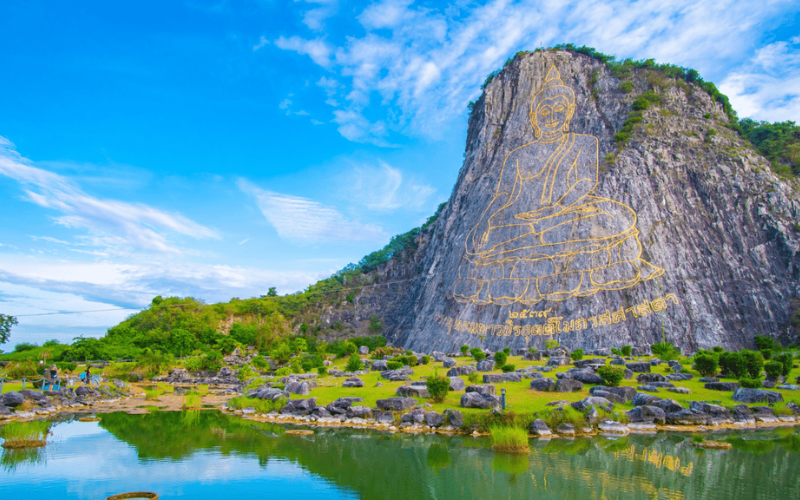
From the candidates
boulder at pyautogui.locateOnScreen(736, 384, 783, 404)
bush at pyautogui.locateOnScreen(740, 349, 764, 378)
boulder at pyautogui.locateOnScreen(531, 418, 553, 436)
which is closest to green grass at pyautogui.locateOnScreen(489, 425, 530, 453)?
boulder at pyautogui.locateOnScreen(531, 418, 553, 436)

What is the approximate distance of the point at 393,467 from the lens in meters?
11.2

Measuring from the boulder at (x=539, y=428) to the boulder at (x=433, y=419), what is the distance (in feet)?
9.11

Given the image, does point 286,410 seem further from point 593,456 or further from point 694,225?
point 694,225

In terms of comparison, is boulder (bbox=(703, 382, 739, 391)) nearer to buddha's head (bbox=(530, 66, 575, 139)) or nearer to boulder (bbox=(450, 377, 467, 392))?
boulder (bbox=(450, 377, 467, 392))

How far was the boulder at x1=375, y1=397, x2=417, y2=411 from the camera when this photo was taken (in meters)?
15.7

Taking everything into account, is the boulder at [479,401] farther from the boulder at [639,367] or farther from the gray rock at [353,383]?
the boulder at [639,367]

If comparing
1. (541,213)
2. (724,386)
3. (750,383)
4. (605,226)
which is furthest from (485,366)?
(541,213)

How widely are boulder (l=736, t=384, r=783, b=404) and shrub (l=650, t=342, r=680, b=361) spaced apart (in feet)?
28.7

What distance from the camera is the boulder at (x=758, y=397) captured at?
1581 cm

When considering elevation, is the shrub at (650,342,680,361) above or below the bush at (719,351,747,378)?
above

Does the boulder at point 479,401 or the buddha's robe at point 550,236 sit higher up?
the buddha's robe at point 550,236

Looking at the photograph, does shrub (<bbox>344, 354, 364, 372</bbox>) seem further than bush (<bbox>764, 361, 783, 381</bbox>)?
Yes

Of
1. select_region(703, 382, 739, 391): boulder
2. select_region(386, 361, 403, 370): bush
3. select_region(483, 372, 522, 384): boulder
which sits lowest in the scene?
select_region(703, 382, 739, 391): boulder

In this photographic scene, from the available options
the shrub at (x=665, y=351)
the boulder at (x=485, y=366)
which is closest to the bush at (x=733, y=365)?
the shrub at (x=665, y=351)
